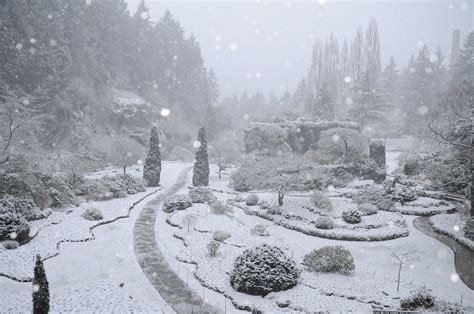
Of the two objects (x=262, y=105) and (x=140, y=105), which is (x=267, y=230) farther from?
(x=262, y=105)

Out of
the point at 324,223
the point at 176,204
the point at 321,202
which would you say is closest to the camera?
the point at 324,223

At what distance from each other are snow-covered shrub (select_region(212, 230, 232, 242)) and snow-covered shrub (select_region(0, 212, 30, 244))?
10660 mm

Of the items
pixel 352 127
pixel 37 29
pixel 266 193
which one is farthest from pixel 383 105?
pixel 37 29

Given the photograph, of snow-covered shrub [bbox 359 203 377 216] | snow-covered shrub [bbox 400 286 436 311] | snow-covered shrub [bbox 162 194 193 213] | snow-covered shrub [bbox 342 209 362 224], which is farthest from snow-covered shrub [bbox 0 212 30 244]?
snow-covered shrub [bbox 359 203 377 216]

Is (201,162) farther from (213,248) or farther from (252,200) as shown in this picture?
(213,248)

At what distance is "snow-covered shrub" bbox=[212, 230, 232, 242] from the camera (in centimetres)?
2088

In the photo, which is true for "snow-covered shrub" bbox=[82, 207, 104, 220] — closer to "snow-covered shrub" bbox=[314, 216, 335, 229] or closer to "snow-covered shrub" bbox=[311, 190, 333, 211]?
"snow-covered shrub" bbox=[314, 216, 335, 229]

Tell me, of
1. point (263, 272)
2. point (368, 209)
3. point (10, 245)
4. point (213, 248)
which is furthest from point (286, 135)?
point (10, 245)

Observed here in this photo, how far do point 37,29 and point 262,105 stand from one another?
6278 centimetres

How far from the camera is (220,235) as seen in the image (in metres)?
20.9

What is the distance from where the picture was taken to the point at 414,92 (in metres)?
63.8

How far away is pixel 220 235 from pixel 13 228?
449 inches

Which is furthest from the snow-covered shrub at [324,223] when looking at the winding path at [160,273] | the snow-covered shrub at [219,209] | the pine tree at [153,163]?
the pine tree at [153,163]

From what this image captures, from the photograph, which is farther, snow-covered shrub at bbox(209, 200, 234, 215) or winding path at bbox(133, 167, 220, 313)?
snow-covered shrub at bbox(209, 200, 234, 215)
